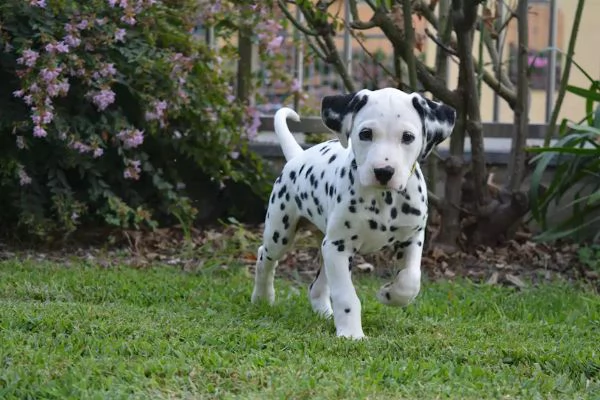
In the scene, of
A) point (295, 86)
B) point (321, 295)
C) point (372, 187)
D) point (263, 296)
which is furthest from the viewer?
point (295, 86)

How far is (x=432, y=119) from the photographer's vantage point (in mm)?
4625

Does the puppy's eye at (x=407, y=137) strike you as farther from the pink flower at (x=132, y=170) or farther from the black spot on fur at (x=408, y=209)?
the pink flower at (x=132, y=170)

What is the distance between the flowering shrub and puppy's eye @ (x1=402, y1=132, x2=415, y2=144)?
9.54 ft

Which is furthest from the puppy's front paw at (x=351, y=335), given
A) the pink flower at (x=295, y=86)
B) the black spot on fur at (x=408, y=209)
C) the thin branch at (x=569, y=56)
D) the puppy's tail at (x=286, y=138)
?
the pink flower at (x=295, y=86)

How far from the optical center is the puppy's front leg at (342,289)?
15.3 feet

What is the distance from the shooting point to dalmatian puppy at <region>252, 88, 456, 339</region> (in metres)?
Result: 4.47

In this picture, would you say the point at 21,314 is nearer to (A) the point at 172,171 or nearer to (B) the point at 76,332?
(B) the point at 76,332

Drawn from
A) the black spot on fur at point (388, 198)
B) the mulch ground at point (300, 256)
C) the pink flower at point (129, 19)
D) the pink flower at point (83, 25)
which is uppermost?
the pink flower at point (129, 19)

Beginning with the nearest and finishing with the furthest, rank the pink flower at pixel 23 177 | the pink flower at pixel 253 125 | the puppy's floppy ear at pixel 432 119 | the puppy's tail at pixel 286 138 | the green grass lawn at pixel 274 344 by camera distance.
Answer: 1. the green grass lawn at pixel 274 344
2. the puppy's floppy ear at pixel 432 119
3. the puppy's tail at pixel 286 138
4. the pink flower at pixel 23 177
5. the pink flower at pixel 253 125

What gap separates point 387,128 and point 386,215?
1.46ft

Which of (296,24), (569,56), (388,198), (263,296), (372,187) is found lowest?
(263,296)

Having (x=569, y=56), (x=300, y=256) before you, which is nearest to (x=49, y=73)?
(x=300, y=256)

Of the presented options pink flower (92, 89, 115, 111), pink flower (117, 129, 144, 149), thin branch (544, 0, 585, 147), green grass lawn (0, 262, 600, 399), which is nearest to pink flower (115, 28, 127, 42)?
pink flower (92, 89, 115, 111)

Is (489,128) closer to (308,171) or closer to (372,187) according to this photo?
(308,171)
